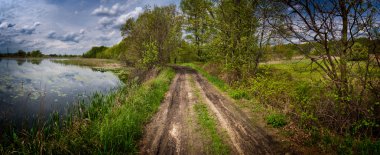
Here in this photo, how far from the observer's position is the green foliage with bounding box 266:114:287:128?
7160 millimetres

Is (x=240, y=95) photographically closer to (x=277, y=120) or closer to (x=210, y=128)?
(x=277, y=120)

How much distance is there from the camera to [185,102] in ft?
35.8

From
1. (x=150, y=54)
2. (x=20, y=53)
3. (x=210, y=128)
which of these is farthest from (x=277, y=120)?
(x=20, y=53)

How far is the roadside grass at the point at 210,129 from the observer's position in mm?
5629

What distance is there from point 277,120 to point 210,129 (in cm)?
253

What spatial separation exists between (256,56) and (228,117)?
6704mm

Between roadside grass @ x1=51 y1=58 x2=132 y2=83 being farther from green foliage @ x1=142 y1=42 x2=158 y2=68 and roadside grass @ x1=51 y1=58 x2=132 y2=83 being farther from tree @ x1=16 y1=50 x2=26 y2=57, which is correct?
tree @ x1=16 y1=50 x2=26 y2=57

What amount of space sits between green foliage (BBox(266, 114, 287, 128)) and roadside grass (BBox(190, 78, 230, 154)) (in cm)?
209

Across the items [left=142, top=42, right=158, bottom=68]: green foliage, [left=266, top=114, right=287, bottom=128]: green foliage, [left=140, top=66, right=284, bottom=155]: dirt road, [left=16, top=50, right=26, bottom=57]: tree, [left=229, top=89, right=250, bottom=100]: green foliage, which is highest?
[left=16, top=50, right=26, bottom=57]: tree

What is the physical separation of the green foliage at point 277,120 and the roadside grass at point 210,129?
82.3 inches

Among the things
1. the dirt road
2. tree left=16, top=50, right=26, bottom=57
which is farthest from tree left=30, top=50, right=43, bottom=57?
the dirt road

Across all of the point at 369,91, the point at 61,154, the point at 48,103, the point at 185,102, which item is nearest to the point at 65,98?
the point at 48,103

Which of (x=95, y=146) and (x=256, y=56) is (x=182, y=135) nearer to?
(x=95, y=146)

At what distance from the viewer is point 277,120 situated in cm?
725
